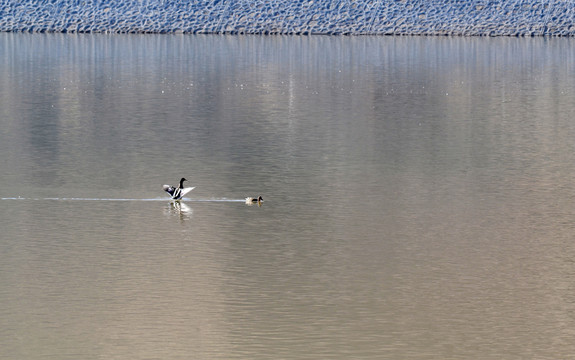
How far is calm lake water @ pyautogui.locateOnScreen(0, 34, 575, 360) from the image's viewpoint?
8875mm

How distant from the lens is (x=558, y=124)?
71.6 feet

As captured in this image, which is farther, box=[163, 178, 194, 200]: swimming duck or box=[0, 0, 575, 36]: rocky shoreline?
box=[0, 0, 575, 36]: rocky shoreline

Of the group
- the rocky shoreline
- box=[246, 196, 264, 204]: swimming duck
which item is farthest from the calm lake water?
the rocky shoreline

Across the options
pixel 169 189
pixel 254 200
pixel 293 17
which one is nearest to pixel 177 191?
pixel 169 189

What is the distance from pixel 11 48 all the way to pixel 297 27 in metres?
15.9

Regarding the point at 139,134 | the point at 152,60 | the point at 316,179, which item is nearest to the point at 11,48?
the point at 152,60

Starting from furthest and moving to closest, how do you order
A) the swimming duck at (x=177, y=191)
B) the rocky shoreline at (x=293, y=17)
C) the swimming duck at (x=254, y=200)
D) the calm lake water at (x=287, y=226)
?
the rocky shoreline at (x=293, y=17)
the swimming duck at (x=177, y=191)
the swimming duck at (x=254, y=200)
the calm lake water at (x=287, y=226)

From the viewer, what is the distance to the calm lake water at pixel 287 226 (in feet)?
29.1

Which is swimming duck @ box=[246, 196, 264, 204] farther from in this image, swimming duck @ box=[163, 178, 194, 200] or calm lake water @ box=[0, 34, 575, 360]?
swimming duck @ box=[163, 178, 194, 200]

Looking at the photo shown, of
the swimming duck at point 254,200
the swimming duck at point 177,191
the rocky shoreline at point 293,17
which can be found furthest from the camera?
the rocky shoreline at point 293,17

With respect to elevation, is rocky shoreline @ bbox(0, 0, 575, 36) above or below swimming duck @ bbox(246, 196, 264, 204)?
above

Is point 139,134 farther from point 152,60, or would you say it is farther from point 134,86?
point 152,60

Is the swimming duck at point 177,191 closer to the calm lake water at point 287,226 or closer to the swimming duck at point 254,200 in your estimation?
the calm lake water at point 287,226

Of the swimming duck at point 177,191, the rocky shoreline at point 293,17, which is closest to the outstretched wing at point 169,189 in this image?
the swimming duck at point 177,191
